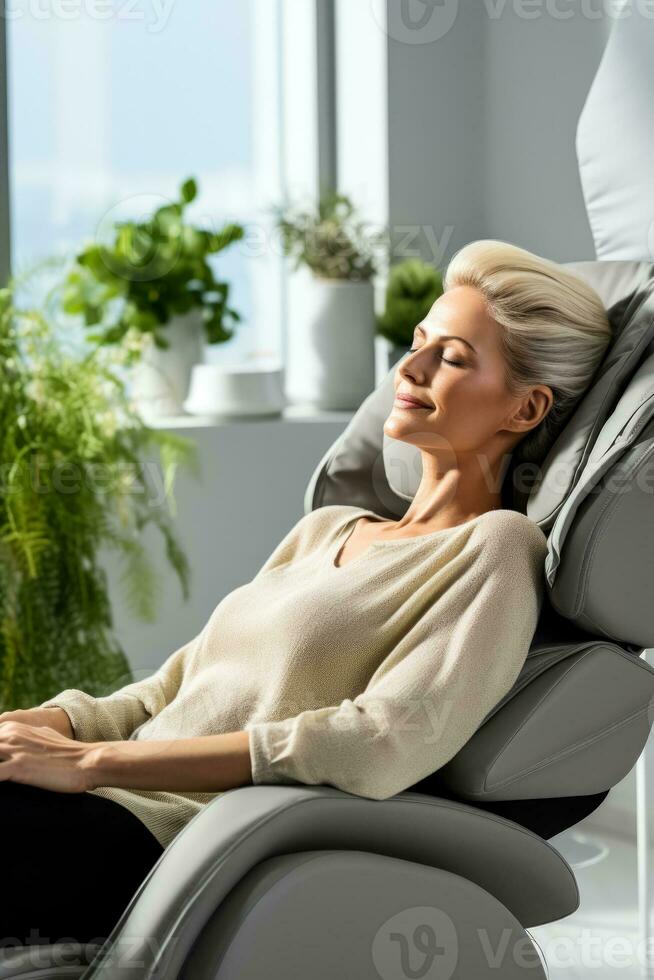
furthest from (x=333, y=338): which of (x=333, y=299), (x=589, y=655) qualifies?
(x=589, y=655)

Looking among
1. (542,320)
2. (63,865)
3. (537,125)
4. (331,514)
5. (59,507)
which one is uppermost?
(537,125)

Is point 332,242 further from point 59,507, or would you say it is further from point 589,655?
point 589,655

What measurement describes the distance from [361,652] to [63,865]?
1.18 feet

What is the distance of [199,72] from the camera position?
9.39 feet

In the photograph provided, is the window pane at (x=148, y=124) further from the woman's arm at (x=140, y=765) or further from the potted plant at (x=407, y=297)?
the woman's arm at (x=140, y=765)

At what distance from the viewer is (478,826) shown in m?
1.08

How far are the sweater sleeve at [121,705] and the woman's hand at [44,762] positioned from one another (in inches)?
7.6

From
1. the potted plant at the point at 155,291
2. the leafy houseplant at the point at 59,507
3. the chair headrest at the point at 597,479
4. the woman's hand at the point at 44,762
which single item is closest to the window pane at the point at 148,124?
the potted plant at the point at 155,291

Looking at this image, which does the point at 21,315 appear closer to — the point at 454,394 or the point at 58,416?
the point at 58,416

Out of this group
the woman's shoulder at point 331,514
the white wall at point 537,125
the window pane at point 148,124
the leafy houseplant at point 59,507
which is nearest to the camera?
the woman's shoulder at point 331,514

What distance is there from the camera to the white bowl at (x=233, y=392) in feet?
8.41

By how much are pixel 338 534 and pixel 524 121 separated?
4.70ft

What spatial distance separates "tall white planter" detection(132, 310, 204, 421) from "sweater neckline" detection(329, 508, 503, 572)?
123 centimetres

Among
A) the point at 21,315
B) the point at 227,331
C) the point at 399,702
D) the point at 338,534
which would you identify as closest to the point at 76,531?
the point at 21,315
